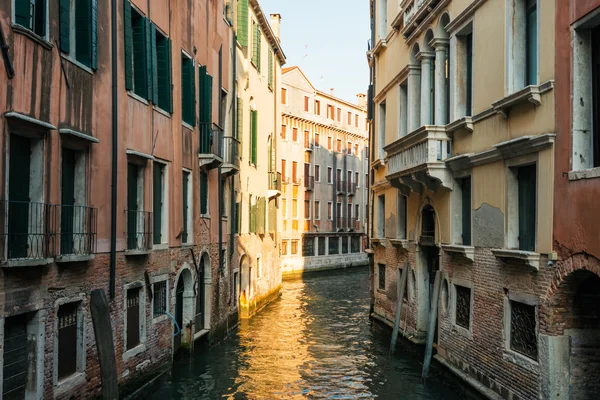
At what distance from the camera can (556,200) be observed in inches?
337

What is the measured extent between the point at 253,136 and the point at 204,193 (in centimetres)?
680

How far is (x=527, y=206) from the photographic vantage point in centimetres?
995

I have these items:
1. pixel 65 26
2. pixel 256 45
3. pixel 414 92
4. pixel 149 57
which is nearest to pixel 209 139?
pixel 149 57

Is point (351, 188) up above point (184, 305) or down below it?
above

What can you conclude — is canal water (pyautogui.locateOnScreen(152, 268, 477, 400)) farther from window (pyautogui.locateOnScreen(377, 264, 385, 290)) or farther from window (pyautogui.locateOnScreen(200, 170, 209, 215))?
window (pyautogui.locateOnScreen(200, 170, 209, 215))

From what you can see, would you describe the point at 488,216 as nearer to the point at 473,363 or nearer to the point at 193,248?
the point at 473,363

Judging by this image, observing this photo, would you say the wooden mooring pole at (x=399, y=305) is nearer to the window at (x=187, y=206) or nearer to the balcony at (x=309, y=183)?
the window at (x=187, y=206)

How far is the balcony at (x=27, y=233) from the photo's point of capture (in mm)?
7355

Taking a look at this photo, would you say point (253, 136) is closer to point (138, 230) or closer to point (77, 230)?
point (138, 230)

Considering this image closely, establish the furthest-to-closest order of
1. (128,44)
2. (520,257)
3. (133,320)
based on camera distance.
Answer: (133,320) < (128,44) < (520,257)

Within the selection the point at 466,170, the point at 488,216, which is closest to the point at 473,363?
the point at 488,216

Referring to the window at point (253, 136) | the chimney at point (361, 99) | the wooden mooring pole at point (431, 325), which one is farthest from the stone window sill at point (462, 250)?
the chimney at point (361, 99)

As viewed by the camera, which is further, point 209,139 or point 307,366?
point 209,139

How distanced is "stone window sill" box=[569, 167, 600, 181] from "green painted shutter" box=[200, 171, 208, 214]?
32.6 ft
